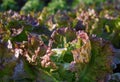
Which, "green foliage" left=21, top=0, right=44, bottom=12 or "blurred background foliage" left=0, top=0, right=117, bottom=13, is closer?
"blurred background foliage" left=0, top=0, right=117, bottom=13

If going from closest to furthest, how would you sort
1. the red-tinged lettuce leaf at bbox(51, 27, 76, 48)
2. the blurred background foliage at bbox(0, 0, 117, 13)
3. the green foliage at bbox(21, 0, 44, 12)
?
1. the red-tinged lettuce leaf at bbox(51, 27, 76, 48)
2. the blurred background foliage at bbox(0, 0, 117, 13)
3. the green foliage at bbox(21, 0, 44, 12)

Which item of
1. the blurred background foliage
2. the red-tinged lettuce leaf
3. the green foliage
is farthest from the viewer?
the green foliage

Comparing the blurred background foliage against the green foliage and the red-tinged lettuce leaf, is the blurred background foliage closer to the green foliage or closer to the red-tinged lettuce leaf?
the green foliage

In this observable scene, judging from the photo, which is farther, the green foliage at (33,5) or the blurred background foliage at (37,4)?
the green foliage at (33,5)

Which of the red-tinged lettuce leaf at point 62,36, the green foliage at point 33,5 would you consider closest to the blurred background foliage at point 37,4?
the green foliage at point 33,5

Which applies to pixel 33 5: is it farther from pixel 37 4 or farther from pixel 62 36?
pixel 62 36

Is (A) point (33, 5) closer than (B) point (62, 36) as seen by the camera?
No

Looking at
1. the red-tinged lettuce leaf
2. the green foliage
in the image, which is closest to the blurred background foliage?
the green foliage

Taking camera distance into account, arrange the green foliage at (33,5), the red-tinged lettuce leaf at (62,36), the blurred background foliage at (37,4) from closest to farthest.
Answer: the red-tinged lettuce leaf at (62,36) → the blurred background foliage at (37,4) → the green foliage at (33,5)

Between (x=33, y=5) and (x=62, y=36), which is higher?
(x=62, y=36)

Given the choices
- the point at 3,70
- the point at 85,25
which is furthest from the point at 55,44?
the point at 85,25

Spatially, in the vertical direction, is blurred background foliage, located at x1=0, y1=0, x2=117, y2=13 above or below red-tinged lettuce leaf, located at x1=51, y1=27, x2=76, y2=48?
below

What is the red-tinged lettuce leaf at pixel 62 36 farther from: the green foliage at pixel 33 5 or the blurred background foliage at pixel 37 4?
the green foliage at pixel 33 5

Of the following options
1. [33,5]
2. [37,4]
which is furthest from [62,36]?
[37,4]
